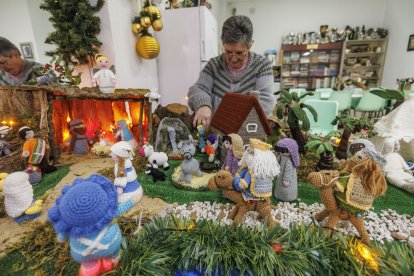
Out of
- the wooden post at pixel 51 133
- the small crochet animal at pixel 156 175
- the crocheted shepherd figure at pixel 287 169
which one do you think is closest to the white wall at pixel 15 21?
the wooden post at pixel 51 133

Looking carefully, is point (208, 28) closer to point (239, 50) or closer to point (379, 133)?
point (239, 50)

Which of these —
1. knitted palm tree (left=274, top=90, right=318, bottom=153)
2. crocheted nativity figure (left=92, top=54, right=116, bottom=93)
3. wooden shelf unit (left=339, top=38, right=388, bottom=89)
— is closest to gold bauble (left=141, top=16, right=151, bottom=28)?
crocheted nativity figure (left=92, top=54, right=116, bottom=93)

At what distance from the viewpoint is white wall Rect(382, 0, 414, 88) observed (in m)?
6.08

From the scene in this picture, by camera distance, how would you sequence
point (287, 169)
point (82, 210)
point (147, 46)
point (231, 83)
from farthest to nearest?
point (147, 46)
point (231, 83)
point (287, 169)
point (82, 210)

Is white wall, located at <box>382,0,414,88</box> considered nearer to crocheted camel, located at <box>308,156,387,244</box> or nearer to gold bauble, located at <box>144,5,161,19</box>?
gold bauble, located at <box>144,5,161,19</box>

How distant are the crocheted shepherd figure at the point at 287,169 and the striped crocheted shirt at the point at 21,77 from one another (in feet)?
8.16

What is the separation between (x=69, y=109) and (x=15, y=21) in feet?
3.28

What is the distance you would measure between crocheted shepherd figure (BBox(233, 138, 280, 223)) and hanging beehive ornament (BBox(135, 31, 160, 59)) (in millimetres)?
2422

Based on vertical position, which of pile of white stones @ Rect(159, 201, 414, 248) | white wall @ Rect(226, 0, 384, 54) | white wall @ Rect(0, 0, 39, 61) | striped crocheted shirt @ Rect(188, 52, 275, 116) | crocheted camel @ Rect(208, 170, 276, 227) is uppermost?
white wall @ Rect(226, 0, 384, 54)

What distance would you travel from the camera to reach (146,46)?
3.14 metres

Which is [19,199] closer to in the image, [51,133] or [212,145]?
[51,133]

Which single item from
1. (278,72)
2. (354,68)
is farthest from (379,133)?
(354,68)

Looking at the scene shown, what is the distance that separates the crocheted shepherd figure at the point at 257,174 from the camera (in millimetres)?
1284

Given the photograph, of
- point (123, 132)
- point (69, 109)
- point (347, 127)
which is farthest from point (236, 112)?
point (69, 109)
